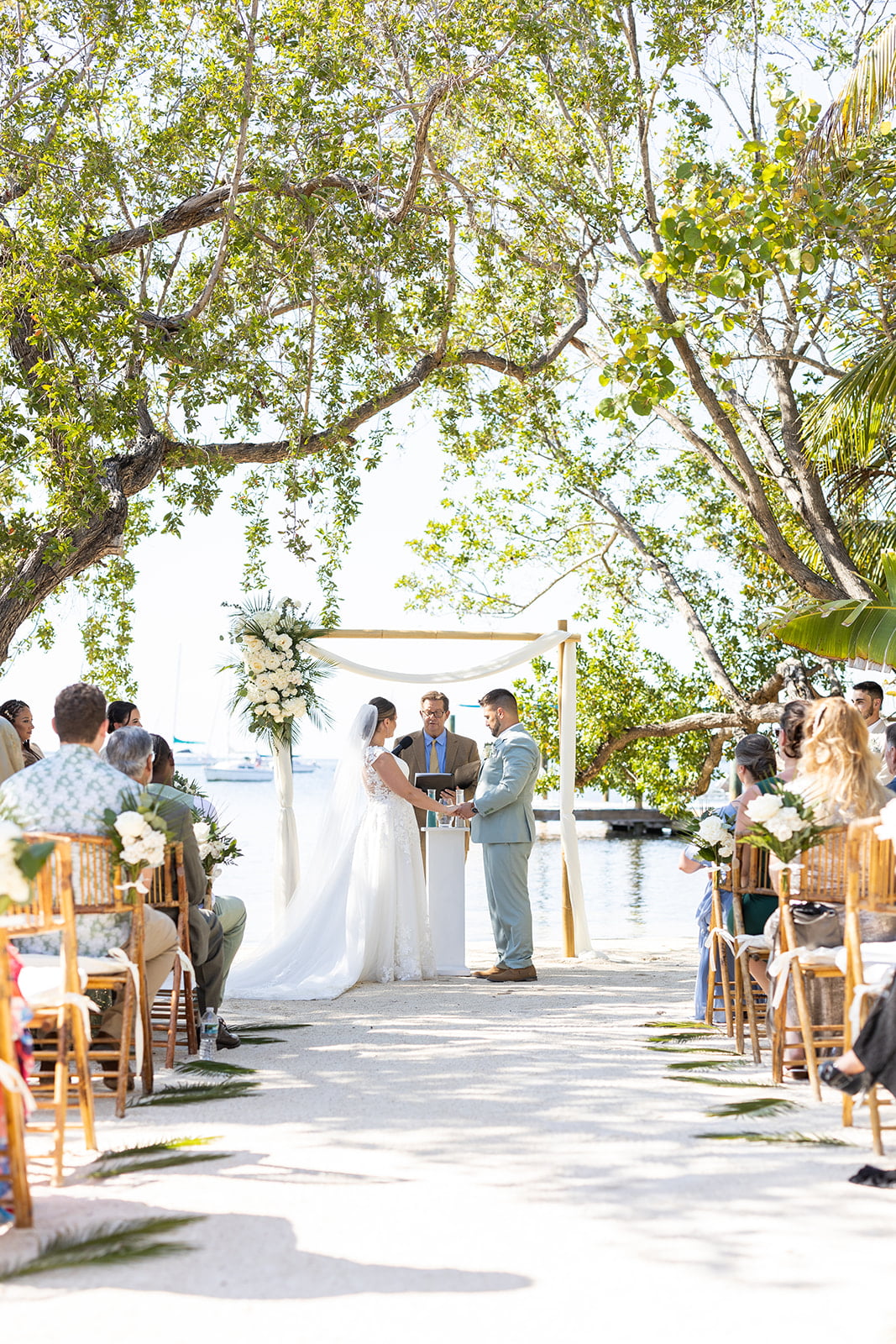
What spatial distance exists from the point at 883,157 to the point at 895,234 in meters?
1.43

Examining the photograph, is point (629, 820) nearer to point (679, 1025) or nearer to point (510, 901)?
point (510, 901)

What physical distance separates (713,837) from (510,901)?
3.48 metres

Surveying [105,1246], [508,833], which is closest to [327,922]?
[508,833]

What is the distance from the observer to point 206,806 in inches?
303

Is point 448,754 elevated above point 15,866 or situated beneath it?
elevated above

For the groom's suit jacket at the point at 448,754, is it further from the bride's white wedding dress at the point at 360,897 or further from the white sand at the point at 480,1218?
the white sand at the point at 480,1218

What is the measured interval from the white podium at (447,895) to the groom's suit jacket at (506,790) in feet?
1.24

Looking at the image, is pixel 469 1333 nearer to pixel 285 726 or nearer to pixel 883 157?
pixel 285 726

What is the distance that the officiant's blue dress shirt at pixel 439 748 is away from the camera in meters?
11.3

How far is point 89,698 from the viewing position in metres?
5.36

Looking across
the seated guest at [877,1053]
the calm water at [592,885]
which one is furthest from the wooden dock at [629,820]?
the seated guest at [877,1053]

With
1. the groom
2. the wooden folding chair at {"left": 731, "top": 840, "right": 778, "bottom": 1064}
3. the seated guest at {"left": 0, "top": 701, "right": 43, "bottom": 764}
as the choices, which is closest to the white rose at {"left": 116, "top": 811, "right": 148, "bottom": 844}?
the wooden folding chair at {"left": 731, "top": 840, "right": 778, "bottom": 1064}

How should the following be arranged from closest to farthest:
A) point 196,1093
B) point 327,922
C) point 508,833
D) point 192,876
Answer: point 196,1093 < point 192,876 < point 327,922 < point 508,833

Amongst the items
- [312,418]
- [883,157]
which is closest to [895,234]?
[883,157]
